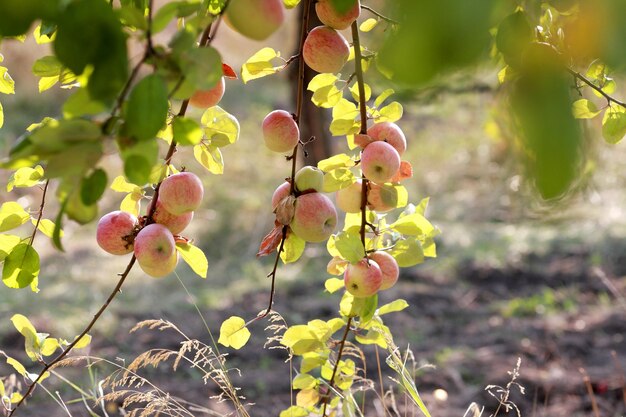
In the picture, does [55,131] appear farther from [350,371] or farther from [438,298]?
[438,298]

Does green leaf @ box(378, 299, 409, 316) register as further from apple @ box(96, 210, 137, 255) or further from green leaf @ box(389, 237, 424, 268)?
apple @ box(96, 210, 137, 255)

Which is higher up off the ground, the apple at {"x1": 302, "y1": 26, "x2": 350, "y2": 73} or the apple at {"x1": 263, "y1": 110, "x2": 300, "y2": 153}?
the apple at {"x1": 302, "y1": 26, "x2": 350, "y2": 73}

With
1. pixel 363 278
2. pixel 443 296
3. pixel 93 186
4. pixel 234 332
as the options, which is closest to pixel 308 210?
pixel 363 278

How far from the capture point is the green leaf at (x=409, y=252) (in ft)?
2.94

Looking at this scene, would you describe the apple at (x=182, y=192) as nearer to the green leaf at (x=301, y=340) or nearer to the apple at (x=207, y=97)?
the apple at (x=207, y=97)

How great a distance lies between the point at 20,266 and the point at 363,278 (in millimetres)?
358

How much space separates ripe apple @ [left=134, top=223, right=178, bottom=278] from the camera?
709 mm

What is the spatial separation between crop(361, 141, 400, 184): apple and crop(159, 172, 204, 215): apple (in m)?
0.18

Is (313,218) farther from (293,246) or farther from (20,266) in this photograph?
(20,266)

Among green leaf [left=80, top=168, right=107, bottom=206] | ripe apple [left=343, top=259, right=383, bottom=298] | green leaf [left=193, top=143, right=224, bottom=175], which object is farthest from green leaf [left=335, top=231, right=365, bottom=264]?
green leaf [left=80, top=168, right=107, bottom=206]

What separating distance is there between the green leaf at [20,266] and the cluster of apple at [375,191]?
0.33 meters

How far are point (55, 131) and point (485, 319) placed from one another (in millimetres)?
2649

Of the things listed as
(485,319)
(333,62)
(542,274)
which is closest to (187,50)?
(333,62)

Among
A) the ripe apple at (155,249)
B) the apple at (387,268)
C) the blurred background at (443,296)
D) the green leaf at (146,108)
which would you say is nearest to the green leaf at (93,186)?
the green leaf at (146,108)
